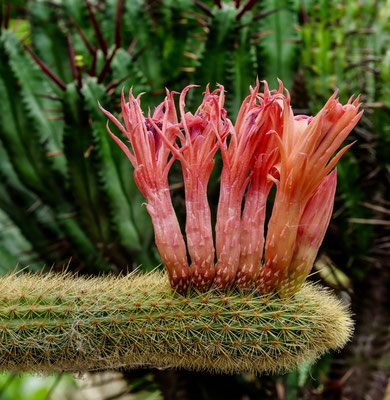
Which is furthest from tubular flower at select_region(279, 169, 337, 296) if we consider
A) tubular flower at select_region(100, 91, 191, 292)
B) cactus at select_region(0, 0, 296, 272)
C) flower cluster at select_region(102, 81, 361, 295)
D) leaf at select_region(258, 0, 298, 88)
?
leaf at select_region(258, 0, 298, 88)

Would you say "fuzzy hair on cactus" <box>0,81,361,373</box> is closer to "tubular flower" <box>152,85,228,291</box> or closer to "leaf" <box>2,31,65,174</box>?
"tubular flower" <box>152,85,228,291</box>

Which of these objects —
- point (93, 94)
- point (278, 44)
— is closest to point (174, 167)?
point (93, 94)

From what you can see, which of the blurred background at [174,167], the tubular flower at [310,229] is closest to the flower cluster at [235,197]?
the tubular flower at [310,229]

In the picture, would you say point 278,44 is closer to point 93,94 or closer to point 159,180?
point 93,94

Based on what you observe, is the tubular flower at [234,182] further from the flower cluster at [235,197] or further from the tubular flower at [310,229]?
the tubular flower at [310,229]

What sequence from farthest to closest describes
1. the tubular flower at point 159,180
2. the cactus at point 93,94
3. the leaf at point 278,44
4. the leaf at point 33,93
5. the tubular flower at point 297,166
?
the leaf at point 33,93
the leaf at point 278,44
the cactus at point 93,94
the tubular flower at point 159,180
the tubular flower at point 297,166

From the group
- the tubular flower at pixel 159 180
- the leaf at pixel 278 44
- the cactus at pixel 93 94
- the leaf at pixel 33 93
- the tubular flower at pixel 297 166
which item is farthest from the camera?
the leaf at pixel 33 93

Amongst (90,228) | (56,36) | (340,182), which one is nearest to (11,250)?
(90,228)
